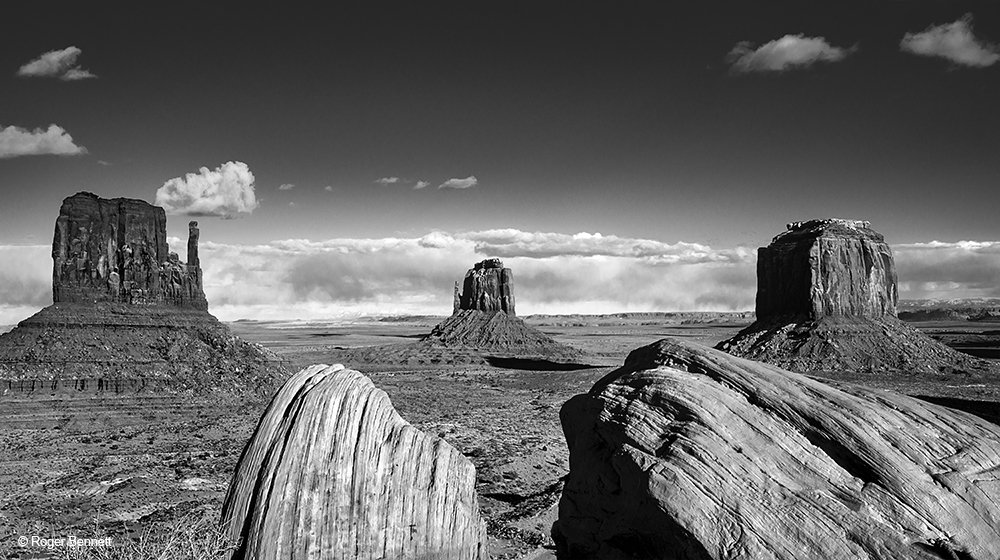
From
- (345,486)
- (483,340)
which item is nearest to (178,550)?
(345,486)

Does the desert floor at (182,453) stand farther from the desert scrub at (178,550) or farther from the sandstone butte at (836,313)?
the sandstone butte at (836,313)

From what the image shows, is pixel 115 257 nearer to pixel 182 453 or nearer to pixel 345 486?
pixel 182 453

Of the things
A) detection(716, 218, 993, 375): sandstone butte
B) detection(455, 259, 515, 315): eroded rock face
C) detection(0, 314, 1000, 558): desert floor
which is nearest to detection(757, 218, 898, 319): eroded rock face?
detection(716, 218, 993, 375): sandstone butte

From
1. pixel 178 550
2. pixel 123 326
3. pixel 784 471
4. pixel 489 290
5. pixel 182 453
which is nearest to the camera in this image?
pixel 784 471

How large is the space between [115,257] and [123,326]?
6099mm

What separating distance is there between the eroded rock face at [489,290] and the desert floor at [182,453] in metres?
57.4

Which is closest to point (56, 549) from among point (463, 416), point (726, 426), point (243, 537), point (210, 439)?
point (243, 537)

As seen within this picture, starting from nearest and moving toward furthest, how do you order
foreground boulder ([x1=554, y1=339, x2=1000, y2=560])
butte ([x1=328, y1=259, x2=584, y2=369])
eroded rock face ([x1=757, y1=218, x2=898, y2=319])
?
foreground boulder ([x1=554, y1=339, x2=1000, y2=560]) < eroded rock face ([x1=757, y1=218, x2=898, y2=319]) < butte ([x1=328, y1=259, x2=584, y2=369])

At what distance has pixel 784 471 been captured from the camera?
296 inches

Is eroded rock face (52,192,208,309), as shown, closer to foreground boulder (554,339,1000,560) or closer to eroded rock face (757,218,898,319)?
foreground boulder (554,339,1000,560)

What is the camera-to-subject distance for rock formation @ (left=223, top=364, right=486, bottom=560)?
873 cm

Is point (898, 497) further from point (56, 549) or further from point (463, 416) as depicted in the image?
point (463, 416)

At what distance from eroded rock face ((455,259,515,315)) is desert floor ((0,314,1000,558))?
5744 cm

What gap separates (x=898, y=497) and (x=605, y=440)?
140 inches
